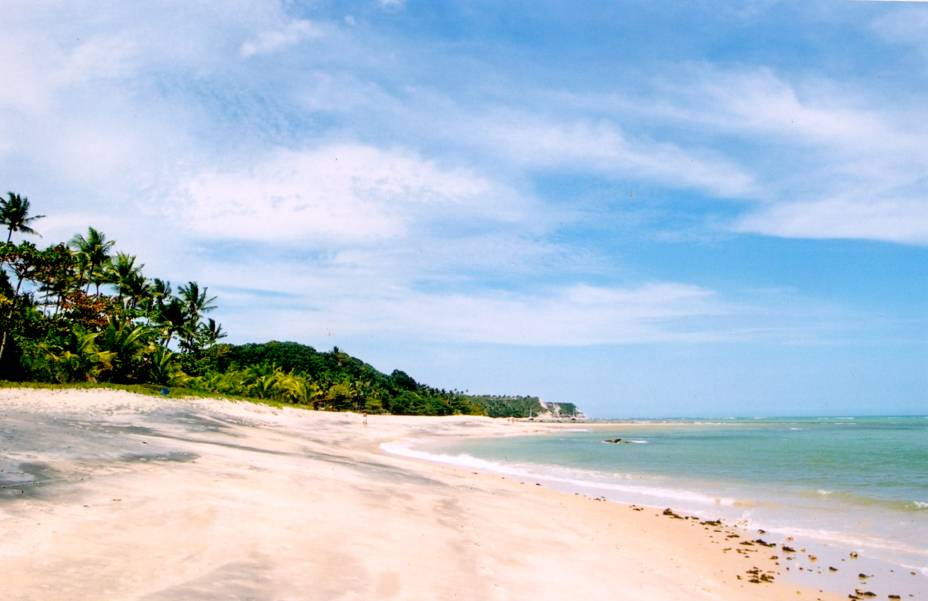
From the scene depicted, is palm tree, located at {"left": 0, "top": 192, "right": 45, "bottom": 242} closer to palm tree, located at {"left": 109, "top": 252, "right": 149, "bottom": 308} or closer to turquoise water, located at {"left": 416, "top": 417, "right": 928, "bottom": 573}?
palm tree, located at {"left": 109, "top": 252, "right": 149, "bottom": 308}

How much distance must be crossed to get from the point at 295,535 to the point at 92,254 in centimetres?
5022

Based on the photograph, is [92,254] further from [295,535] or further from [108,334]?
[295,535]

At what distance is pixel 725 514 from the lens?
52.7 feet

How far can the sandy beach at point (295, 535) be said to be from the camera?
627 centimetres

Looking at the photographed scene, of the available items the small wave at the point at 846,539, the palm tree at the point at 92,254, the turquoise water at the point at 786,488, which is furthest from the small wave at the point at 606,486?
the palm tree at the point at 92,254

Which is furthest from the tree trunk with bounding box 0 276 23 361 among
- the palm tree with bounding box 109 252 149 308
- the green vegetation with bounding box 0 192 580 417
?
the palm tree with bounding box 109 252 149 308

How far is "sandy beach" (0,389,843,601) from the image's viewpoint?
20.6ft

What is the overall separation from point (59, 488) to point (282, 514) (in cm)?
349

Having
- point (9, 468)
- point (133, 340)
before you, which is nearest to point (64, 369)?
point (133, 340)

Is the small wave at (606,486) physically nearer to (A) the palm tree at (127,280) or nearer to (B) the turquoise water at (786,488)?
(B) the turquoise water at (786,488)

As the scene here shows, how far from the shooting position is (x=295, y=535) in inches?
332

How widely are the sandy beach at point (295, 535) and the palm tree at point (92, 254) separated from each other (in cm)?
3555

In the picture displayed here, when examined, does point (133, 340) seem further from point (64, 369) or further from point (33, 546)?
point (33, 546)

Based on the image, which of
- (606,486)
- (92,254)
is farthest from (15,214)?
(606,486)
